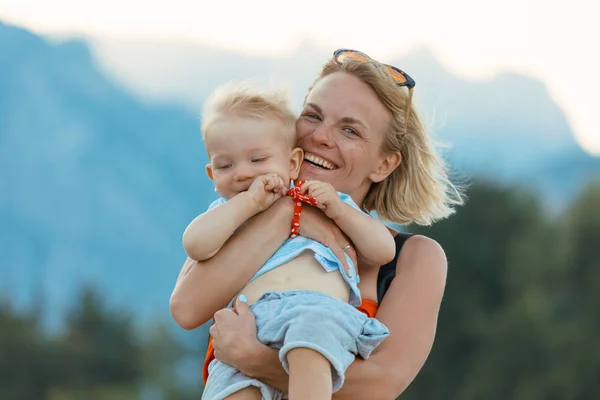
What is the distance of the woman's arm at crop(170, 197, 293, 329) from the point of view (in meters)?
4.33

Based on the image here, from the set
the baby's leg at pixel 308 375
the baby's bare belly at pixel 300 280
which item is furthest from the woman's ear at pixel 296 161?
the baby's leg at pixel 308 375

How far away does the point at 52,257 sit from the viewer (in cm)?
12481

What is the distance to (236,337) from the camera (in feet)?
13.5

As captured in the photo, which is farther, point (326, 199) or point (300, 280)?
point (326, 199)

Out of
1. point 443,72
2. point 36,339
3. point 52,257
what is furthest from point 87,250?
Answer: point 36,339

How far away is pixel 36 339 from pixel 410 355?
47612 millimetres

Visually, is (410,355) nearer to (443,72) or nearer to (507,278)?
(507,278)

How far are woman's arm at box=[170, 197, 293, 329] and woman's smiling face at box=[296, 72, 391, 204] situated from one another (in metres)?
0.41

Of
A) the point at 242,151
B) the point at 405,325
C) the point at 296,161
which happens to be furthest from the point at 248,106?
the point at 405,325

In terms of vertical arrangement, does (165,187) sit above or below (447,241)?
above

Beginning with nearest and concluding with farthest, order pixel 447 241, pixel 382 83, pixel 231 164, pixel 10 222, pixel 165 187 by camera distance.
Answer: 1. pixel 231 164
2. pixel 382 83
3. pixel 447 241
4. pixel 10 222
5. pixel 165 187

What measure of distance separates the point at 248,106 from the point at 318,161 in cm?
53

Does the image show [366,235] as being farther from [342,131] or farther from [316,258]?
[342,131]

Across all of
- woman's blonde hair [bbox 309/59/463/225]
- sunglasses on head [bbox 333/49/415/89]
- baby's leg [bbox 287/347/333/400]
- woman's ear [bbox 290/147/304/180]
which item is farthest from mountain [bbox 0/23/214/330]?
baby's leg [bbox 287/347/333/400]
